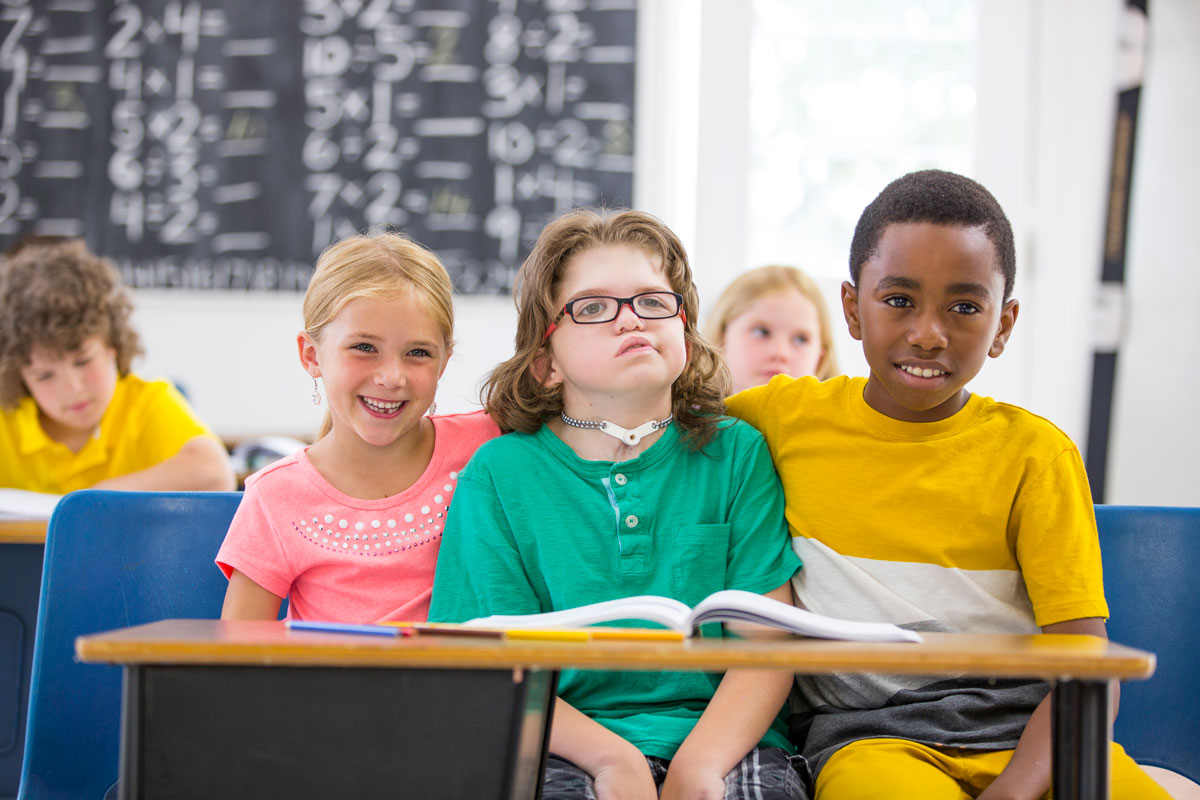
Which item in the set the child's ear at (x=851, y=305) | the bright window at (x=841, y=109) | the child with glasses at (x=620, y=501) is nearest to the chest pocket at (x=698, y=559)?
the child with glasses at (x=620, y=501)

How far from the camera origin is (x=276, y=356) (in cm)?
385

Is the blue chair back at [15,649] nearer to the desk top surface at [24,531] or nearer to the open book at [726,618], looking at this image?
the desk top surface at [24,531]

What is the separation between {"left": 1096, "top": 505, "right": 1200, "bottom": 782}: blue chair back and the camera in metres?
1.56

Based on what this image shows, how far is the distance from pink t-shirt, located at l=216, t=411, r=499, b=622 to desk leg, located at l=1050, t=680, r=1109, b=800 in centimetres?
86

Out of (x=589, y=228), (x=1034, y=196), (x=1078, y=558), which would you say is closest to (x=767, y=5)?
(x=1034, y=196)

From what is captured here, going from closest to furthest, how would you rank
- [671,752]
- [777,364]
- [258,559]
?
[671,752] → [258,559] → [777,364]

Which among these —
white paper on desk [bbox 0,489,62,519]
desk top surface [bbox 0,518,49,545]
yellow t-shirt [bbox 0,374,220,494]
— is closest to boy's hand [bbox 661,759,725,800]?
desk top surface [bbox 0,518,49,545]

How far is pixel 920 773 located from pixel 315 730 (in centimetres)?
71

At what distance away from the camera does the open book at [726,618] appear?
3.26 feet

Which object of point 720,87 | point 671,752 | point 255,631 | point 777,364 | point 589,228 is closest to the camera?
point 255,631

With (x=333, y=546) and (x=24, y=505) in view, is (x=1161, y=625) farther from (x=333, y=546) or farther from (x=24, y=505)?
(x=24, y=505)

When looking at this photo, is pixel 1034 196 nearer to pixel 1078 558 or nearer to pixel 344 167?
pixel 344 167

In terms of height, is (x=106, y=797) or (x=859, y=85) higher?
(x=859, y=85)

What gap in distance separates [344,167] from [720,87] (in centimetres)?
139
